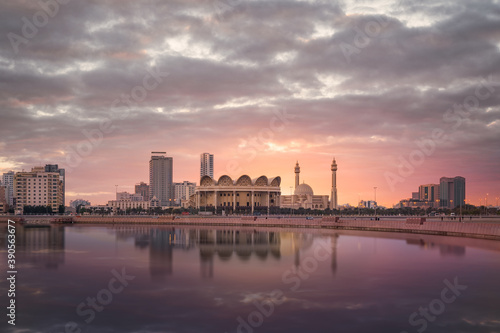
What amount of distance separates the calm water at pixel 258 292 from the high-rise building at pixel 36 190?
16837 centimetres

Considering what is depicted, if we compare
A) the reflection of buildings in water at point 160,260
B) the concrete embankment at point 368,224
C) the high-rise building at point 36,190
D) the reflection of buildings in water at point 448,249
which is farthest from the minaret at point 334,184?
the reflection of buildings in water at point 160,260

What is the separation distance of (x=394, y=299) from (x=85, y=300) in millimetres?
14518

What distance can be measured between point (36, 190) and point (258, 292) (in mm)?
192992

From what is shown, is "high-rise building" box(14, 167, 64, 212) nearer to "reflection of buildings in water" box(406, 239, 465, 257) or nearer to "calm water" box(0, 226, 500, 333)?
"calm water" box(0, 226, 500, 333)

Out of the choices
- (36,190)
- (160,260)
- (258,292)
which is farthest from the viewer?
(36,190)

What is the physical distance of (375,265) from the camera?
31797 millimetres

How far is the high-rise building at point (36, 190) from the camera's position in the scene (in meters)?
191

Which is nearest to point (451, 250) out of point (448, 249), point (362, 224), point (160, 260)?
point (448, 249)

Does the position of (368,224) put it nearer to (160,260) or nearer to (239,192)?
(160,260)

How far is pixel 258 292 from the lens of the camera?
73.3 ft

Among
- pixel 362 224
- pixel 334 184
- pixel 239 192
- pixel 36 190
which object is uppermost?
pixel 334 184

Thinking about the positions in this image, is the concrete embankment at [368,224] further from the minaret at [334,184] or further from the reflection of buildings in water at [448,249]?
the minaret at [334,184]

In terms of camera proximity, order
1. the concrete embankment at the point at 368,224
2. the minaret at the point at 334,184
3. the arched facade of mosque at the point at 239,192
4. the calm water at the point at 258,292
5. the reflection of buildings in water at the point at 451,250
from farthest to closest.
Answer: the minaret at the point at 334,184 < the arched facade of mosque at the point at 239,192 < the concrete embankment at the point at 368,224 < the reflection of buildings in water at the point at 451,250 < the calm water at the point at 258,292

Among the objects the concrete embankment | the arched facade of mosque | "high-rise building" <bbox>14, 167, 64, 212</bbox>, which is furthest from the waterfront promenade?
"high-rise building" <bbox>14, 167, 64, 212</bbox>
